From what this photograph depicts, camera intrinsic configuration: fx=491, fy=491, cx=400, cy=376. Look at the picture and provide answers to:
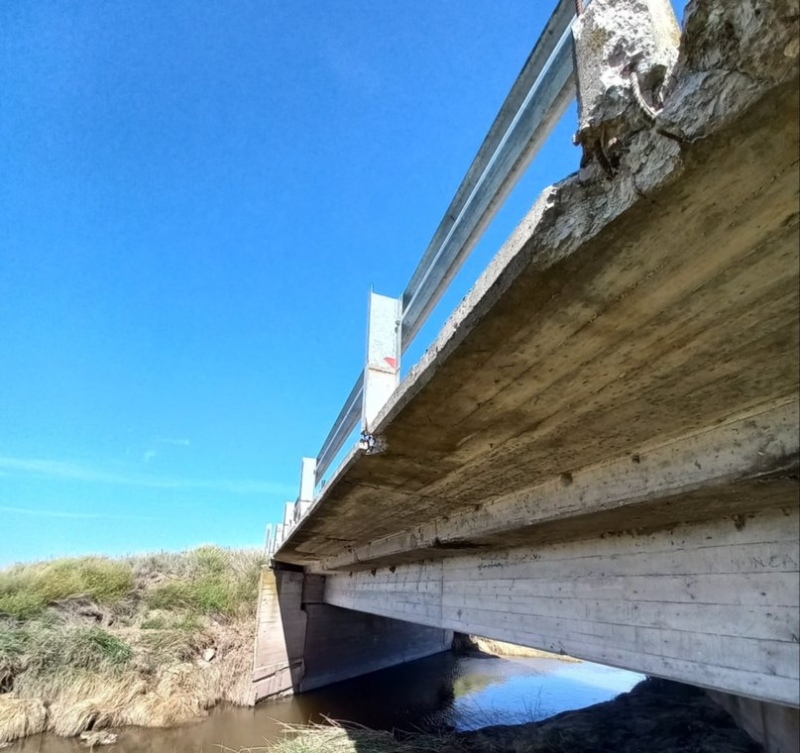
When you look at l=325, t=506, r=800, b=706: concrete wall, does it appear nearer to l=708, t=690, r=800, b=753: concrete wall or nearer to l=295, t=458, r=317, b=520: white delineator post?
l=708, t=690, r=800, b=753: concrete wall

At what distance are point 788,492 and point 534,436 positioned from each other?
3.77 ft

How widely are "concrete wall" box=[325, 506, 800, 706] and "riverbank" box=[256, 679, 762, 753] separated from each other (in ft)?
15.7

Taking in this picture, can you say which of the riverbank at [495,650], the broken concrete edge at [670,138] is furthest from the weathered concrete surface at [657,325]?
the riverbank at [495,650]

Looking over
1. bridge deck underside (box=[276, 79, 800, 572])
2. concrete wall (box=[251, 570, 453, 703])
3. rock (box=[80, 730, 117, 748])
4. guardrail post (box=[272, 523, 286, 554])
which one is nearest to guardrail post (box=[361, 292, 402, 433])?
bridge deck underside (box=[276, 79, 800, 572])

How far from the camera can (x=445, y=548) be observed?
549cm

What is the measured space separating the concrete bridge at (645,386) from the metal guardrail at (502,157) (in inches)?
21.4

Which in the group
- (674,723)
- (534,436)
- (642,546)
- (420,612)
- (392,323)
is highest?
(392,323)

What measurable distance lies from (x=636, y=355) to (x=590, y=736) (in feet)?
30.0

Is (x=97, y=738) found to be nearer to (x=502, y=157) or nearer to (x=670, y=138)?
(x=502, y=157)

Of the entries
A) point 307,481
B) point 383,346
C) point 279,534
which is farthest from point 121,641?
point 383,346

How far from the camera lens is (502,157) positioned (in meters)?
2.49

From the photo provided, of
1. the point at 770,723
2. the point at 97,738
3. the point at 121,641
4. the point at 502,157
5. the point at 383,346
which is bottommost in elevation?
the point at 97,738

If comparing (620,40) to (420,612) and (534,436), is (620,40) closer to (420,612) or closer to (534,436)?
(534,436)

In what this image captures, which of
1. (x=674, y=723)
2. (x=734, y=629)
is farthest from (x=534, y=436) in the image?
(x=674, y=723)
